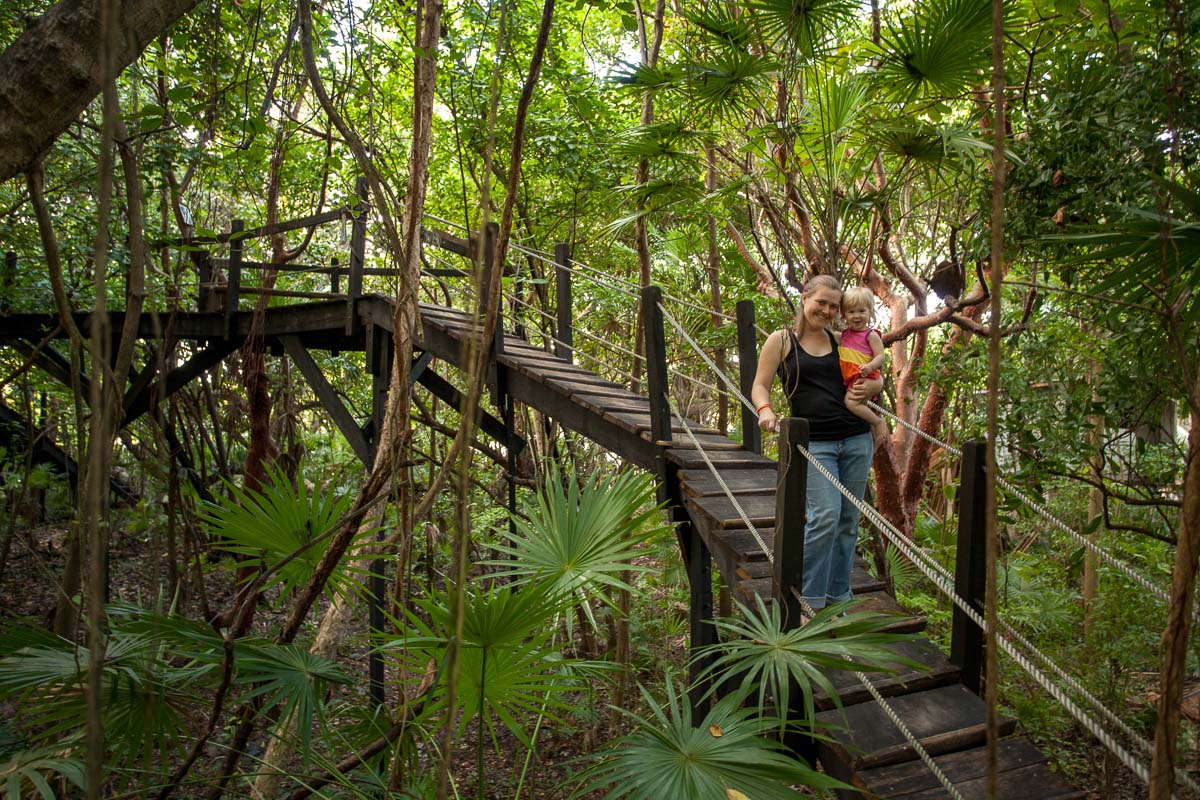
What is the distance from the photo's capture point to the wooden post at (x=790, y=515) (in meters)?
2.10

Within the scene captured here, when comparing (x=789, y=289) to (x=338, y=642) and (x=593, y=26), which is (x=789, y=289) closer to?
(x=593, y=26)

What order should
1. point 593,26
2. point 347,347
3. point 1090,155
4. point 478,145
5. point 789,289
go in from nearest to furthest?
point 1090,155, point 478,145, point 347,347, point 789,289, point 593,26

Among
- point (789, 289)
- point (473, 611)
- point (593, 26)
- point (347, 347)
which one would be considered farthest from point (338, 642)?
point (593, 26)

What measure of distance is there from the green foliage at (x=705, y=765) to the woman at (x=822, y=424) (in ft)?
3.55

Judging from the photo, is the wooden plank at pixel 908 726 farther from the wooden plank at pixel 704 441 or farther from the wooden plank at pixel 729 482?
the wooden plank at pixel 704 441

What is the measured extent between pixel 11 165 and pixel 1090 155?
292 cm

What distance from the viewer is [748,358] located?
3.88 metres

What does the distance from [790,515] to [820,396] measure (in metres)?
0.78

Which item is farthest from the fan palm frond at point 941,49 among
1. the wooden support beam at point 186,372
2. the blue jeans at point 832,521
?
the wooden support beam at point 186,372

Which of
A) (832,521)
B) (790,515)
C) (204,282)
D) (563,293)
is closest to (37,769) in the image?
(790,515)

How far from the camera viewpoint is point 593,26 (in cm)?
812

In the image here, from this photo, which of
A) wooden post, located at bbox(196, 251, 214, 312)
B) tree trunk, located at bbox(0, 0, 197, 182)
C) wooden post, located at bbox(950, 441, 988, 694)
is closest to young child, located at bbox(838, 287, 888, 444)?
wooden post, located at bbox(950, 441, 988, 694)

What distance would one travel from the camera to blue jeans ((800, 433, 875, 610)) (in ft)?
8.76

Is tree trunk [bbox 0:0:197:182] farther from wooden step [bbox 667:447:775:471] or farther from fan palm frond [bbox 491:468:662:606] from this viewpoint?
wooden step [bbox 667:447:775:471]
